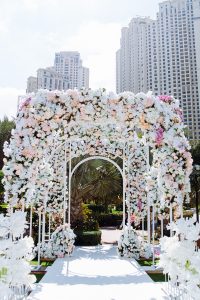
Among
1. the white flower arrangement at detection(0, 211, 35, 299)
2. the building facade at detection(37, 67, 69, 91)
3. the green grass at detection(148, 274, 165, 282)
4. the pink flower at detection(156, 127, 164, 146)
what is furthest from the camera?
the building facade at detection(37, 67, 69, 91)

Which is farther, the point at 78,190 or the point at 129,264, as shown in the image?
the point at 78,190

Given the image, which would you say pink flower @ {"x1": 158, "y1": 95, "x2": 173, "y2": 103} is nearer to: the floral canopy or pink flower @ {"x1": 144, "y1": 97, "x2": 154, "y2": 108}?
the floral canopy

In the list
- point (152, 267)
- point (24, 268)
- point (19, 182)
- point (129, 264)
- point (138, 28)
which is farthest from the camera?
point (138, 28)

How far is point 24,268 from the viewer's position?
11.9 feet

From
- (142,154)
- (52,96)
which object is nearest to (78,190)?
(142,154)

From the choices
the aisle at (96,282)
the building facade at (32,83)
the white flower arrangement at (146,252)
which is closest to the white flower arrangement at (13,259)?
the aisle at (96,282)

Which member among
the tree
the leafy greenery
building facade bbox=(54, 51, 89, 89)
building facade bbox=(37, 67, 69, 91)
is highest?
building facade bbox=(54, 51, 89, 89)

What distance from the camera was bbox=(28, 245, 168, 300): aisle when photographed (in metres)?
5.36

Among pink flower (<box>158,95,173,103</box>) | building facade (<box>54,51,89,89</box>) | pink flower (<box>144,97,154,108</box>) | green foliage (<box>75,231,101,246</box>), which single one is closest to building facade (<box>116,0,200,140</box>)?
building facade (<box>54,51,89,89</box>)

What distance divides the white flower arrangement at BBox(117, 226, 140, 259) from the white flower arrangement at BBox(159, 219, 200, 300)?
15.7 feet

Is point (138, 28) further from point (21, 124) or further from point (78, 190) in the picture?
point (21, 124)

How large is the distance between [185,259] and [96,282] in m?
3.05

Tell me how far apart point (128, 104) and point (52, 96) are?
1.53 metres

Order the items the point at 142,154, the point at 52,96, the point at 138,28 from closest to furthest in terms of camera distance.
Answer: the point at 52,96 → the point at 142,154 → the point at 138,28
